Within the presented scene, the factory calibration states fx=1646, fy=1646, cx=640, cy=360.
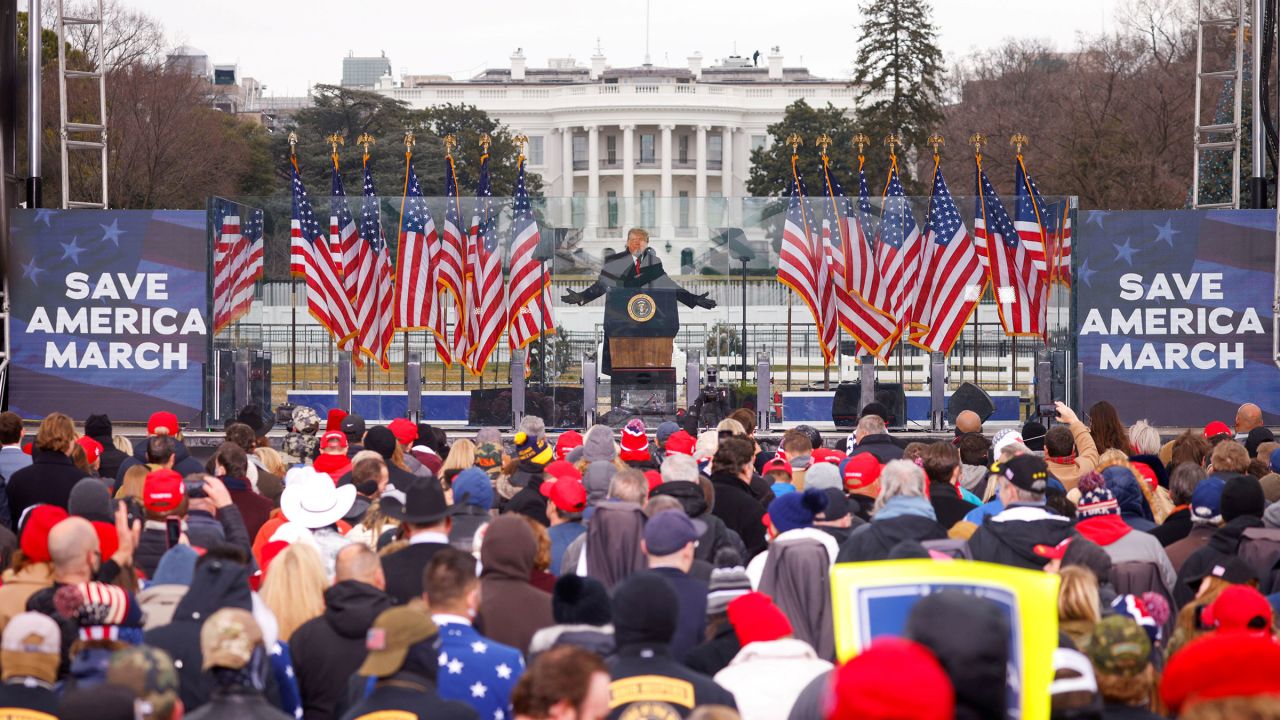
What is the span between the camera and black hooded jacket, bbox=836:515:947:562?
22.9 ft

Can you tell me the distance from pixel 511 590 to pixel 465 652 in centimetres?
100

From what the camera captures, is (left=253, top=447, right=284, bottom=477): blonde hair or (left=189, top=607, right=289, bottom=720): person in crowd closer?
(left=189, top=607, right=289, bottom=720): person in crowd

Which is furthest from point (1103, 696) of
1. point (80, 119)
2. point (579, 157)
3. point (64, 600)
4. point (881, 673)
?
A: point (579, 157)

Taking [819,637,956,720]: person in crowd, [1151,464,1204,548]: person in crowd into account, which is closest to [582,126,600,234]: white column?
[1151,464,1204,548]: person in crowd

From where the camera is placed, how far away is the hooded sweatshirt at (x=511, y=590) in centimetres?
625

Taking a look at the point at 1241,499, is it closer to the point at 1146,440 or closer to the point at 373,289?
the point at 1146,440

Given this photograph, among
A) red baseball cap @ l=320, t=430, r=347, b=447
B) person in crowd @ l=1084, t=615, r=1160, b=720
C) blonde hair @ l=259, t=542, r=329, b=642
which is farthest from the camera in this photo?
red baseball cap @ l=320, t=430, r=347, b=447

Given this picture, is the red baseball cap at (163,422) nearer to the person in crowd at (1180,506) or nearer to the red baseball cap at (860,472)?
the red baseball cap at (860,472)

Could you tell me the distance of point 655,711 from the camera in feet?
16.3

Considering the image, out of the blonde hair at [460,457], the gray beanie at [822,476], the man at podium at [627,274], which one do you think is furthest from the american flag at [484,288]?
the gray beanie at [822,476]

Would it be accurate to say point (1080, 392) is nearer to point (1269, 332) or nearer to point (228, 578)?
point (1269, 332)

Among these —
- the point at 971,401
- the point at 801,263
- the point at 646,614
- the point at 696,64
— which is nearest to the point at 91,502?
the point at 646,614

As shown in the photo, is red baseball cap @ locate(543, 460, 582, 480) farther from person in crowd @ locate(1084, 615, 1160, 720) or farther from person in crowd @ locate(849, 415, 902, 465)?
person in crowd @ locate(1084, 615, 1160, 720)

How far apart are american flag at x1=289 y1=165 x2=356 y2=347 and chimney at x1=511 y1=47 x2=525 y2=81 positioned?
10297 cm
